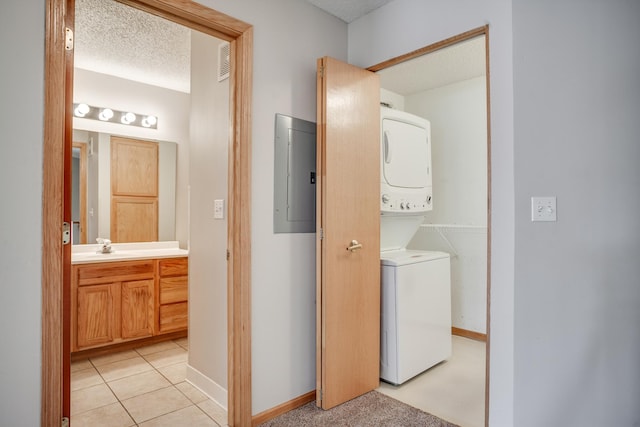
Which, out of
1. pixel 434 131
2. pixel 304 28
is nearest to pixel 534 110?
pixel 304 28

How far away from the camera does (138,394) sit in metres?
2.48

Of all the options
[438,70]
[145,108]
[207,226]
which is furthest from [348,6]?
[145,108]

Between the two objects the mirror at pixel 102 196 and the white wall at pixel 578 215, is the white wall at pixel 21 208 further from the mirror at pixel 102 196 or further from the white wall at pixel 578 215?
the mirror at pixel 102 196

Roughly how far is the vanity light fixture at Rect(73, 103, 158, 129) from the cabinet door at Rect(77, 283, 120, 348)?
5.18 ft

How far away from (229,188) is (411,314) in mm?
1499

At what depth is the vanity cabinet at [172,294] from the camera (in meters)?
3.43

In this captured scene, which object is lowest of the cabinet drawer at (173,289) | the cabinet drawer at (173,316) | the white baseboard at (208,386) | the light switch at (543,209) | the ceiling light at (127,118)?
the white baseboard at (208,386)

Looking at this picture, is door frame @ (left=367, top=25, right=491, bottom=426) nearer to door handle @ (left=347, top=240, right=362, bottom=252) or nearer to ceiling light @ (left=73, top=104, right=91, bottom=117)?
door handle @ (left=347, top=240, right=362, bottom=252)

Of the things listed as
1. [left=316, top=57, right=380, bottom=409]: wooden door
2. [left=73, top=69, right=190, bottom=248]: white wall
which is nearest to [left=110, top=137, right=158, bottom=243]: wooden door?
[left=73, top=69, right=190, bottom=248]: white wall

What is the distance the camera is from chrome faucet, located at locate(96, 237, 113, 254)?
3.42 meters

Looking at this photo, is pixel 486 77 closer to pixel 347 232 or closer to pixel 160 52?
pixel 347 232

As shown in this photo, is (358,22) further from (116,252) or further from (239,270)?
(116,252)

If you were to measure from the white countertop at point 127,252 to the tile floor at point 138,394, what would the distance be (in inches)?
32.3

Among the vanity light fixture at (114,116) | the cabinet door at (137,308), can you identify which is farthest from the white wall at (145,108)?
the cabinet door at (137,308)
